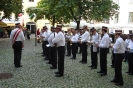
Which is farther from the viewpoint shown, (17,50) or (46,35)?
(46,35)

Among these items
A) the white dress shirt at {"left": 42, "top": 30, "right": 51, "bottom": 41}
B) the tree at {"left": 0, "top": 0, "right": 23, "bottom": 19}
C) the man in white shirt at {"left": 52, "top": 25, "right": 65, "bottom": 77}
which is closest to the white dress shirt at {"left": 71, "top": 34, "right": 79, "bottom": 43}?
the white dress shirt at {"left": 42, "top": 30, "right": 51, "bottom": 41}

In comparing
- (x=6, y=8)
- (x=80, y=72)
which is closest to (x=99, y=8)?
(x=6, y=8)

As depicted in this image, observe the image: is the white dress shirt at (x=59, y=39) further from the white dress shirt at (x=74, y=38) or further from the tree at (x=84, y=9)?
the tree at (x=84, y=9)

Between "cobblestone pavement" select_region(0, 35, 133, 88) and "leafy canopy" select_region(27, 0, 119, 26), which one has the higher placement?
Result: "leafy canopy" select_region(27, 0, 119, 26)

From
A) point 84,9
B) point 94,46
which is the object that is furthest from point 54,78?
point 84,9

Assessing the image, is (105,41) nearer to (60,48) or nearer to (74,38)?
(60,48)

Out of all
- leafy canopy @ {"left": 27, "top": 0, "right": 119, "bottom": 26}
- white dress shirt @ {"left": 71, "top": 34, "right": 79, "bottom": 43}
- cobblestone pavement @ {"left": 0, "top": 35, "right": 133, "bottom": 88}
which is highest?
leafy canopy @ {"left": 27, "top": 0, "right": 119, "bottom": 26}

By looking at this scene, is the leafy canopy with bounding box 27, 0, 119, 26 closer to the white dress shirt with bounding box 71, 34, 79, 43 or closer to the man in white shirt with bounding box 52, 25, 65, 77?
the white dress shirt with bounding box 71, 34, 79, 43

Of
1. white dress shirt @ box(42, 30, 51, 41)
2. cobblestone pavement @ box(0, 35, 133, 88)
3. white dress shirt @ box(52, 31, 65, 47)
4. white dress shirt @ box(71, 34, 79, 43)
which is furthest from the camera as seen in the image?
white dress shirt @ box(71, 34, 79, 43)

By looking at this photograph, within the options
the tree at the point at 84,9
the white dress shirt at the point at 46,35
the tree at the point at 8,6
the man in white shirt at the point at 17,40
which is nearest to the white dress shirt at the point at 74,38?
the white dress shirt at the point at 46,35

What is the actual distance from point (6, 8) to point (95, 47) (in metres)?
18.7

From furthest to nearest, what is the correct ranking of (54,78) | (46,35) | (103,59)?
(46,35)
(103,59)
(54,78)

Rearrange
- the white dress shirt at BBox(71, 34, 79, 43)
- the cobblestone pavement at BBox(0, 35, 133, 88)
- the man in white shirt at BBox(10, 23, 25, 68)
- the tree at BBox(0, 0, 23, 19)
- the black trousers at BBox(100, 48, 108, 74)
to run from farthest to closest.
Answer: the tree at BBox(0, 0, 23, 19) → the white dress shirt at BBox(71, 34, 79, 43) → the man in white shirt at BBox(10, 23, 25, 68) → the black trousers at BBox(100, 48, 108, 74) → the cobblestone pavement at BBox(0, 35, 133, 88)

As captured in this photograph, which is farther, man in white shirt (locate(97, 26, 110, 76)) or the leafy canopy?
the leafy canopy
